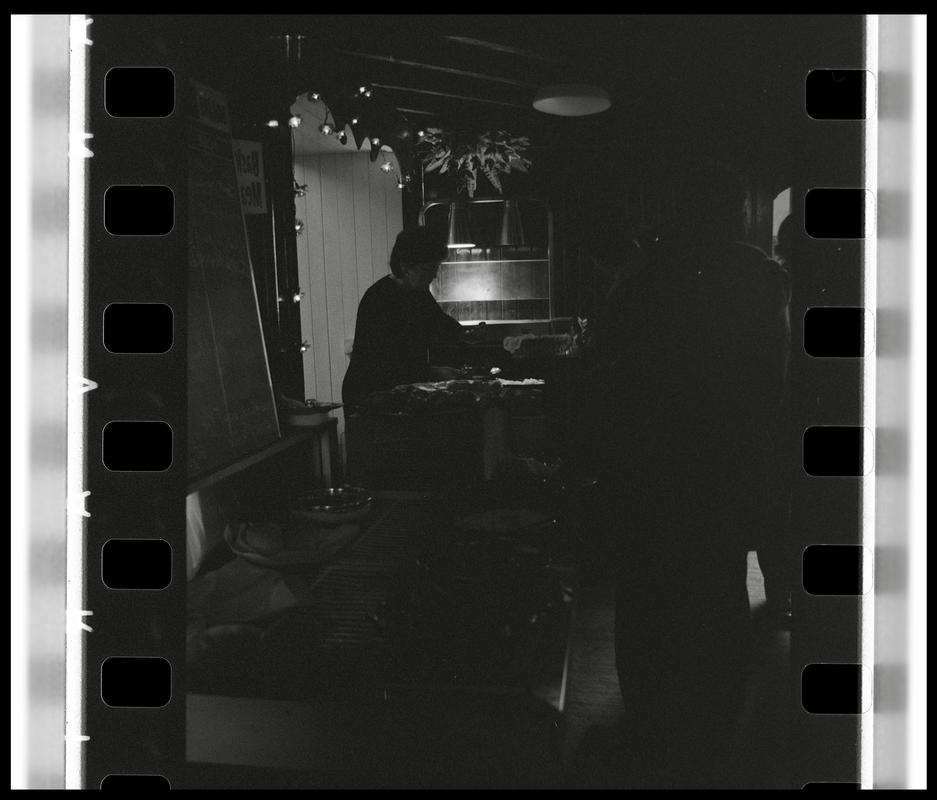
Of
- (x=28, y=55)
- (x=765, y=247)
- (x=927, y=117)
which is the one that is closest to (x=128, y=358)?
(x=28, y=55)

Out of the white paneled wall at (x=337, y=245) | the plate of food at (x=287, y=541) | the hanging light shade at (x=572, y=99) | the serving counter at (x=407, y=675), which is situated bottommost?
the serving counter at (x=407, y=675)

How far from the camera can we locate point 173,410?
96 cm

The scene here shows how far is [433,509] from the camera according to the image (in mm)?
1033

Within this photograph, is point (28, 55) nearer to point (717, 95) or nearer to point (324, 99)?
point (324, 99)

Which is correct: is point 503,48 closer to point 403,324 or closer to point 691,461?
point 403,324

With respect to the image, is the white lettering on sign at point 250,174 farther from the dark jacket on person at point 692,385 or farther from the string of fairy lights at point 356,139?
the dark jacket on person at point 692,385

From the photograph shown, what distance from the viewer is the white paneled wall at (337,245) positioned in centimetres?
97

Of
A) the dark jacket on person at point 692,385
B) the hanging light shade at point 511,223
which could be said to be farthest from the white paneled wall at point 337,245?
the dark jacket on person at point 692,385

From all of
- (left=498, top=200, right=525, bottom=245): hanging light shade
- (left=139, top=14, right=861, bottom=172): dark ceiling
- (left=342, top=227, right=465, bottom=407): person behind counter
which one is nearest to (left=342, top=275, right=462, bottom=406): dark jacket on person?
(left=342, top=227, right=465, bottom=407): person behind counter

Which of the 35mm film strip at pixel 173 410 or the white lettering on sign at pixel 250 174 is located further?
the white lettering on sign at pixel 250 174

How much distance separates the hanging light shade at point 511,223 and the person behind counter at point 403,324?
0.25 ft

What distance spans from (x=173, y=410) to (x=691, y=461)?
0.62 meters

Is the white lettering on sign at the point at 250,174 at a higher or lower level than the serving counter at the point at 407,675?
higher

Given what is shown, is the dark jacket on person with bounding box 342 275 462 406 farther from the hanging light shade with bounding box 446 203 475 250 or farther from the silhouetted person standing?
the silhouetted person standing
